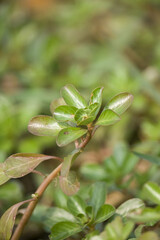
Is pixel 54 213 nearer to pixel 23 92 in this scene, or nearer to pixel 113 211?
pixel 113 211

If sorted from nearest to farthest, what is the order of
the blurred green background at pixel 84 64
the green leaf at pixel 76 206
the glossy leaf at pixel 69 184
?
the glossy leaf at pixel 69 184 → the green leaf at pixel 76 206 → the blurred green background at pixel 84 64

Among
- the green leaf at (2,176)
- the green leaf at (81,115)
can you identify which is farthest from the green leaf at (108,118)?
the green leaf at (2,176)

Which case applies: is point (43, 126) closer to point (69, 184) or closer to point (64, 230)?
point (69, 184)

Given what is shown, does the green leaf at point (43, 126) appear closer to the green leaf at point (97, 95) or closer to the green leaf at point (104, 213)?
the green leaf at point (97, 95)

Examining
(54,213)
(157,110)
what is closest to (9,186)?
(54,213)

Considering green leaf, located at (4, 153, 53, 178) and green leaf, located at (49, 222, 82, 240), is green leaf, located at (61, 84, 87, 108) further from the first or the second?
green leaf, located at (49, 222, 82, 240)

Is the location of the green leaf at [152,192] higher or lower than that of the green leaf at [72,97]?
lower
